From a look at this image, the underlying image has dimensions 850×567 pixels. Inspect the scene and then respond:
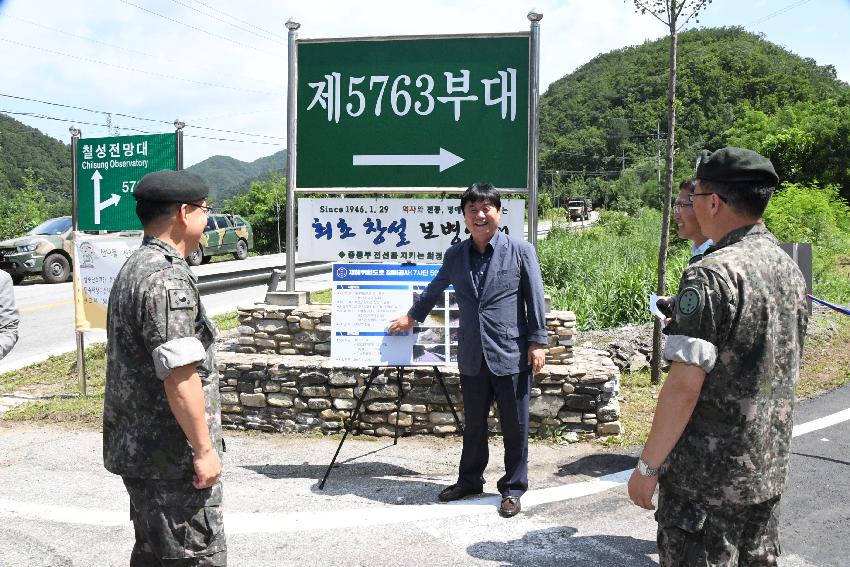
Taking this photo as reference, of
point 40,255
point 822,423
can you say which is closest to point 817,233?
point 822,423

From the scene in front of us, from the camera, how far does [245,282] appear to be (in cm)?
1207

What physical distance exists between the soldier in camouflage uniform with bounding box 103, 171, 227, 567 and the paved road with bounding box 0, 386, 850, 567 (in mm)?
1390

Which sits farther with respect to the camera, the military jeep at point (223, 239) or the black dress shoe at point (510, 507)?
the military jeep at point (223, 239)

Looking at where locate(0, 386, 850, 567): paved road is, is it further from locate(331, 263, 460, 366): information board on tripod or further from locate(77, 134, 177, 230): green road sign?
locate(77, 134, 177, 230): green road sign

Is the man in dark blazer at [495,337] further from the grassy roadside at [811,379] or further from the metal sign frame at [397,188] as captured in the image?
the metal sign frame at [397,188]

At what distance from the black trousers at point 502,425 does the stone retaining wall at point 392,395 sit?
1.21m

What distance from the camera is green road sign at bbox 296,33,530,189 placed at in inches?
261

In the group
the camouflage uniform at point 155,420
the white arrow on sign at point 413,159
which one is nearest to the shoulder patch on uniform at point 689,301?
the camouflage uniform at point 155,420

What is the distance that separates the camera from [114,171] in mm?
7984

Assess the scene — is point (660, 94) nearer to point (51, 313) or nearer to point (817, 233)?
point (817, 233)

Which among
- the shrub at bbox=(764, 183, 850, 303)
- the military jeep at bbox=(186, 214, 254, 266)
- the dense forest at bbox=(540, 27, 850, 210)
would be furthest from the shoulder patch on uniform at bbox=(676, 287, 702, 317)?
the dense forest at bbox=(540, 27, 850, 210)

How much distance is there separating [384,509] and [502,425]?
91 centimetres

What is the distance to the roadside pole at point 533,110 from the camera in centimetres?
645

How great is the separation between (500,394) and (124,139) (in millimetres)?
5349
